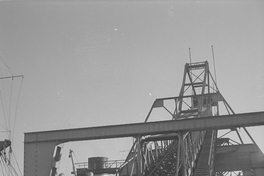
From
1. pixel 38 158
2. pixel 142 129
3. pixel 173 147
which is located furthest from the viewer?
pixel 173 147

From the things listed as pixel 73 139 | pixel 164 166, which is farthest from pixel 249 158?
pixel 73 139

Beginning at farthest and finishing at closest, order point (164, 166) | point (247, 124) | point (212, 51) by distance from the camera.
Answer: point (212, 51) < point (164, 166) < point (247, 124)

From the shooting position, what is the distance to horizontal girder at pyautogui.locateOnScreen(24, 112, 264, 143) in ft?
86.4

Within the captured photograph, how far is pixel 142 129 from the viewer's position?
27.5 metres

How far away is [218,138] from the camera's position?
136ft

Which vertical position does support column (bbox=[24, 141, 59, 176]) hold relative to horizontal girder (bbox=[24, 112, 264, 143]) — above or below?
below

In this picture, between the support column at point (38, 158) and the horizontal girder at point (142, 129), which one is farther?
the support column at point (38, 158)

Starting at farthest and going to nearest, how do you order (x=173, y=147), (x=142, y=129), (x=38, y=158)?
(x=173, y=147)
(x=142, y=129)
(x=38, y=158)

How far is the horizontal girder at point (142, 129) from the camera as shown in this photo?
86.4 ft

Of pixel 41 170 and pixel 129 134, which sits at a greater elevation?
pixel 129 134

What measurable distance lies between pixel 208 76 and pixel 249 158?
20661 millimetres

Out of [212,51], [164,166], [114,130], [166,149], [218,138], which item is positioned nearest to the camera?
[114,130]

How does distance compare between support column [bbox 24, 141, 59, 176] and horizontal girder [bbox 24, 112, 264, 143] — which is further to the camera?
support column [bbox 24, 141, 59, 176]

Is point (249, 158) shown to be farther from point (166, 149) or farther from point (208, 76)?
point (208, 76)
